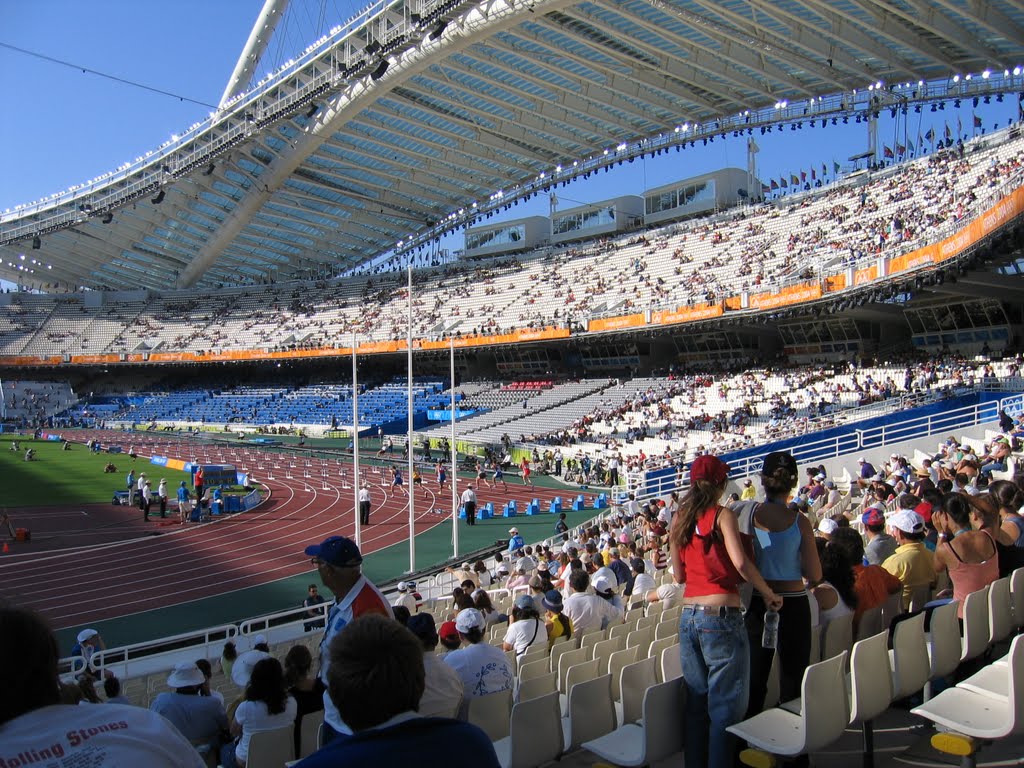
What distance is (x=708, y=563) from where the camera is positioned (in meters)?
3.85

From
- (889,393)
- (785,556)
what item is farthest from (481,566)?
(889,393)

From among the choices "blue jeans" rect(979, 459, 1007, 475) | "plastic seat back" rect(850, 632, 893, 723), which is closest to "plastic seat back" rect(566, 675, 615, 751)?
"plastic seat back" rect(850, 632, 893, 723)

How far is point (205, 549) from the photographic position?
68.3ft

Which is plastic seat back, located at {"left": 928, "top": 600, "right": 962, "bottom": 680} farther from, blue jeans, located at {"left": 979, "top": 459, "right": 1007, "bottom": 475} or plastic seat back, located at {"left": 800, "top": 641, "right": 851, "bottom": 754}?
blue jeans, located at {"left": 979, "top": 459, "right": 1007, "bottom": 475}

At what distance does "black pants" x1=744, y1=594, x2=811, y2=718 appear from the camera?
4230 millimetres

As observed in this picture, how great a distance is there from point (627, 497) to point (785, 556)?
64.5ft

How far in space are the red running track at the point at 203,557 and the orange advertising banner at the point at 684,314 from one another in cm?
1417

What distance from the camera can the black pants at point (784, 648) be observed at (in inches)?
167

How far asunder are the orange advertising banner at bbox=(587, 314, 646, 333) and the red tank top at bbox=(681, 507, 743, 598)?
39.6m

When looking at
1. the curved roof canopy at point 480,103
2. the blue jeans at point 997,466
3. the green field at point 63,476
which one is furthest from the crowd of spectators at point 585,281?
the green field at point 63,476

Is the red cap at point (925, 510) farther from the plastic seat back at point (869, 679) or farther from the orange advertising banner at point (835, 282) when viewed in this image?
the orange advertising banner at point (835, 282)

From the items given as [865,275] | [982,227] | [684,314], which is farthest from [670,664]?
[684,314]

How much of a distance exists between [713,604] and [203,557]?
61.3 feet

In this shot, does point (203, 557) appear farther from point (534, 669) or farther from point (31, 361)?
point (31, 361)
